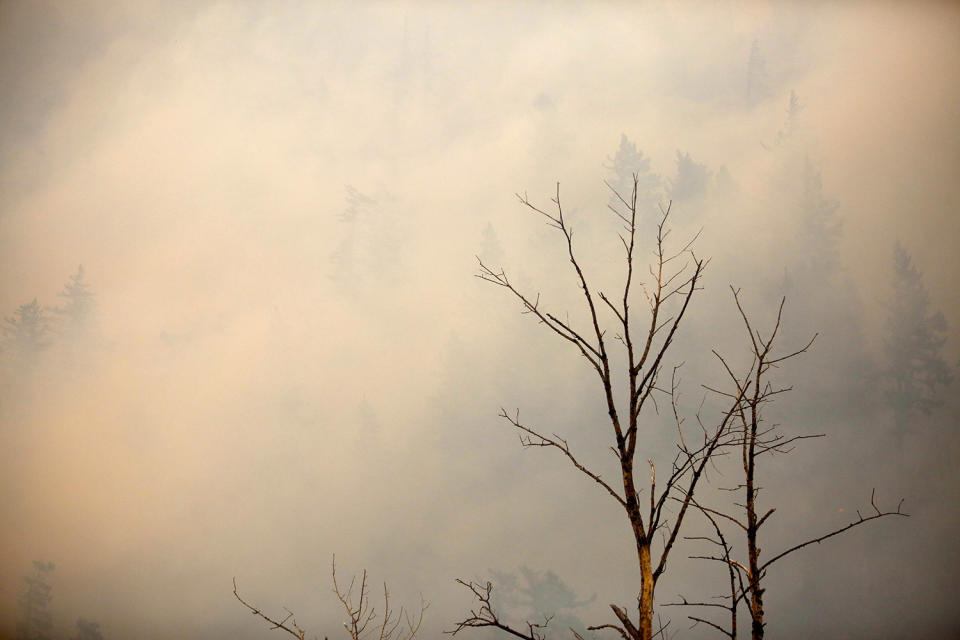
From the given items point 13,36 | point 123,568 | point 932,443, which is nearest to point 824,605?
point 932,443

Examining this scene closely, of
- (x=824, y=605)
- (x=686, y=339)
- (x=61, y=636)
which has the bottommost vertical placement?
(x=61, y=636)

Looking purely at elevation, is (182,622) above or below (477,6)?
below

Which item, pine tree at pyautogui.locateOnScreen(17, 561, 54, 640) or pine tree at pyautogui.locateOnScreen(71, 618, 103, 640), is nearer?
pine tree at pyautogui.locateOnScreen(17, 561, 54, 640)

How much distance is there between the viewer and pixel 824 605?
51.3 ft

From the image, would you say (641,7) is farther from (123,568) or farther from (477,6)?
(123,568)

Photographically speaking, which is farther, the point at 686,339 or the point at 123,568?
the point at 686,339

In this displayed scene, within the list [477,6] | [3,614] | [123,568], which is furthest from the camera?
[477,6]

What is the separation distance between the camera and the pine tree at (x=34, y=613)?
1405cm

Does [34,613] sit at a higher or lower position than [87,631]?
higher

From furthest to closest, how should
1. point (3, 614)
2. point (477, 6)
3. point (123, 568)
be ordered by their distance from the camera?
point (477, 6) < point (123, 568) < point (3, 614)

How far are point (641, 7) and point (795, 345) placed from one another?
994 centimetres

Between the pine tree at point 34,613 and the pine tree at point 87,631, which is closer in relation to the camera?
the pine tree at point 34,613

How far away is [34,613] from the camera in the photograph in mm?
14102

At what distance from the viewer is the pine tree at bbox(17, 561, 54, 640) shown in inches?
553
